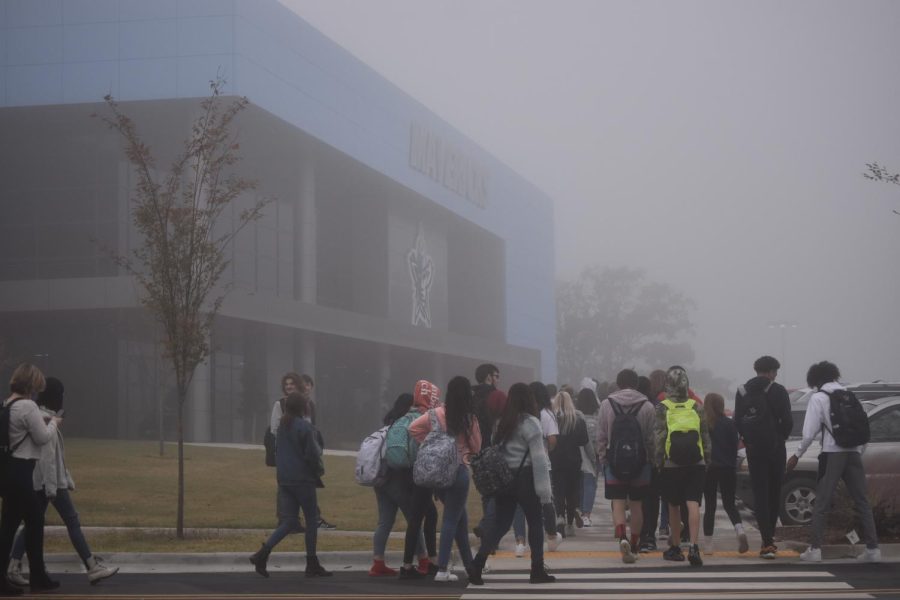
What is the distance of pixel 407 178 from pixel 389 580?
5062 centimetres

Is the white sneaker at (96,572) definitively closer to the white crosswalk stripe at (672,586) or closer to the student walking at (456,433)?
the student walking at (456,433)

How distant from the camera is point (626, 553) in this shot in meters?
13.2

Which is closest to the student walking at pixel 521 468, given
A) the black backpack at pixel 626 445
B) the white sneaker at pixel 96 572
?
the black backpack at pixel 626 445

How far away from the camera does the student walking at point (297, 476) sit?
496 inches

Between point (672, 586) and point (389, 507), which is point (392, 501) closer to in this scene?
point (389, 507)

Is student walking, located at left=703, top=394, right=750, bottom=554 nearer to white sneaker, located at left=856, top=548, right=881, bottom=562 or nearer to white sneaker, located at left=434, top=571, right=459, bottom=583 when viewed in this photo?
white sneaker, located at left=856, top=548, right=881, bottom=562

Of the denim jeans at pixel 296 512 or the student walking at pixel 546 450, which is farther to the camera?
the student walking at pixel 546 450

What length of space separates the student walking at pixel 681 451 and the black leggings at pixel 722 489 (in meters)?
0.86

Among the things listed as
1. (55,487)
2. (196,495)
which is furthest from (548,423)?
(196,495)

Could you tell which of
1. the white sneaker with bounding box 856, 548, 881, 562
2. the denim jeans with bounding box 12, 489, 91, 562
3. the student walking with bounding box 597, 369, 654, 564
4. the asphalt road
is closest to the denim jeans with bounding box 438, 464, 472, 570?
the asphalt road

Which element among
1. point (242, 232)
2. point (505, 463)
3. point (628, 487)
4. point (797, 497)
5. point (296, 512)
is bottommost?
point (797, 497)

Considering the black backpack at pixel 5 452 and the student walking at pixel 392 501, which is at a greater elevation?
the black backpack at pixel 5 452

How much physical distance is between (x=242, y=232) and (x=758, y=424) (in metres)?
40.1

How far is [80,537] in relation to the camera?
11.9 meters
